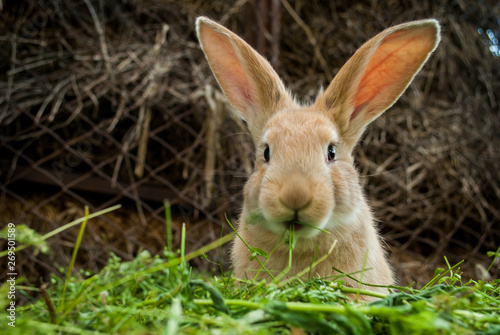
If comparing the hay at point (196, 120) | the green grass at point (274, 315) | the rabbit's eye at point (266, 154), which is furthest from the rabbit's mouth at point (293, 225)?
the hay at point (196, 120)

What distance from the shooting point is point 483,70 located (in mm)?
3834

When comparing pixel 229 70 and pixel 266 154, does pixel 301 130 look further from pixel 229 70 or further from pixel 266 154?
pixel 229 70

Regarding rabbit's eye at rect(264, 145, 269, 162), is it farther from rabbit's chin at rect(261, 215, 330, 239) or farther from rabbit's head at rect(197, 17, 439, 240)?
rabbit's chin at rect(261, 215, 330, 239)

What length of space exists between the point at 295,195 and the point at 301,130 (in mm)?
473

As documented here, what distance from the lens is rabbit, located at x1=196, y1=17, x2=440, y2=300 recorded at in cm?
148

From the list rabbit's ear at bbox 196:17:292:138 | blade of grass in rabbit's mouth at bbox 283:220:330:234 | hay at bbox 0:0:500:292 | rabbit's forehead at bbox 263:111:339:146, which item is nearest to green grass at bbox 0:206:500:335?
blade of grass in rabbit's mouth at bbox 283:220:330:234

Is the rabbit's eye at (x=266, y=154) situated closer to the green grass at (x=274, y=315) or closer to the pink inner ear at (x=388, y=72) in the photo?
the pink inner ear at (x=388, y=72)

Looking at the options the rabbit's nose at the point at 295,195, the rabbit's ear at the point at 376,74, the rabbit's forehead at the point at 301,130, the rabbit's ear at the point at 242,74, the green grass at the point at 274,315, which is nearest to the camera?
the green grass at the point at 274,315

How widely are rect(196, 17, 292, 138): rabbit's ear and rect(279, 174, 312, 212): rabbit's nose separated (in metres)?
0.82

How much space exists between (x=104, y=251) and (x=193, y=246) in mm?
695

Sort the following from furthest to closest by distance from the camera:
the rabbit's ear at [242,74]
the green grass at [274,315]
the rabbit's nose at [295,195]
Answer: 1. the rabbit's ear at [242,74]
2. the rabbit's nose at [295,195]
3. the green grass at [274,315]

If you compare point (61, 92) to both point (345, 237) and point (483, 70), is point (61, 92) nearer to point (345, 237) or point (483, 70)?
point (345, 237)

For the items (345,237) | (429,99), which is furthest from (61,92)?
(429,99)

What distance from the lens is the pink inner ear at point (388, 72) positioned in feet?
6.44
